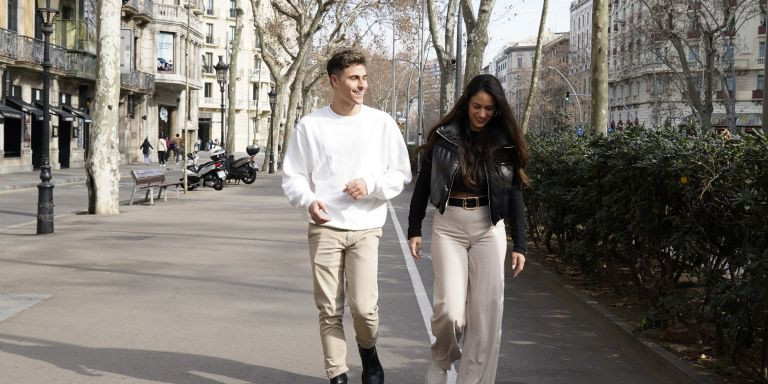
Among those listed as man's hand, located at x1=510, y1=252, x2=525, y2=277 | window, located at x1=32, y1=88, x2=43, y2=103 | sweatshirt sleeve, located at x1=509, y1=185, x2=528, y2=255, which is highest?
Answer: window, located at x1=32, y1=88, x2=43, y2=103

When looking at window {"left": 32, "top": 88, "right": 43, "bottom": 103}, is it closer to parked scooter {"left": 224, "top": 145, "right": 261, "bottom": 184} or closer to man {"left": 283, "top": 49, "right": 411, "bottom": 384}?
parked scooter {"left": 224, "top": 145, "right": 261, "bottom": 184}

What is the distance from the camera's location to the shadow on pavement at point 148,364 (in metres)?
6.17

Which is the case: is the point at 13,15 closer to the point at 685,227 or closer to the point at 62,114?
the point at 62,114

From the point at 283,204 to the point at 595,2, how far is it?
36.0 ft

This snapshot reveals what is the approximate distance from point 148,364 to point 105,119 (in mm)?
13408

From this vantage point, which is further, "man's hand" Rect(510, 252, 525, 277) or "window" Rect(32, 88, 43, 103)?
"window" Rect(32, 88, 43, 103)

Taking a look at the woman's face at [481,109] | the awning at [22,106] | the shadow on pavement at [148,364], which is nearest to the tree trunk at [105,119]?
the shadow on pavement at [148,364]

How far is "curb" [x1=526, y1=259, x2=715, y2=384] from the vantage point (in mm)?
6117

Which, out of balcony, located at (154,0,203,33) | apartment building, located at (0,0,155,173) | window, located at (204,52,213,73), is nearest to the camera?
apartment building, located at (0,0,155,173)

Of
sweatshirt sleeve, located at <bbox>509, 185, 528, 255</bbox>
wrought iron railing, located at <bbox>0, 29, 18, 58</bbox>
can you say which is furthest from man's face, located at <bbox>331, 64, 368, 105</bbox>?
wrought iron railing, located at <bbox>0, 29, 18, 58</bbox>

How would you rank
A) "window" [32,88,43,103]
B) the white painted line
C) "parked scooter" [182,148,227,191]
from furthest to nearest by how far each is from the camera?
"window" [32,88,43,103] < "parked scooter" [182,148,227,191] < the white painted line

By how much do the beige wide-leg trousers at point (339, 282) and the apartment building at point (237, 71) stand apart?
94.2 meters

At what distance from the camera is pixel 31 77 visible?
41.6 meters

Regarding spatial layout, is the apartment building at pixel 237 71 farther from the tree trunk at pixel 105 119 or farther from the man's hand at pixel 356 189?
the man's hand at pixel 356 189
